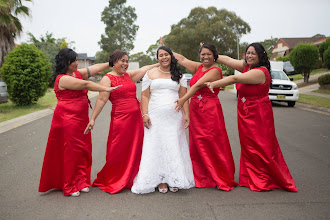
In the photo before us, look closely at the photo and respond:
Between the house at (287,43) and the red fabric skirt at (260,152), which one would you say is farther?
the house at (287,43)

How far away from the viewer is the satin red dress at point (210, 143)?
181 inches

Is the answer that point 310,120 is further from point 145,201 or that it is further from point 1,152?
point 1,152

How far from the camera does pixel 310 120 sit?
10758mm

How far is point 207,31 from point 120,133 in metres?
42.4

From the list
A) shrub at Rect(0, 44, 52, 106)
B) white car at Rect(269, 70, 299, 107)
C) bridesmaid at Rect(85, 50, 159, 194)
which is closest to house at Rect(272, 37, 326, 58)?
white car at Rect(269, 70, 299, 107)

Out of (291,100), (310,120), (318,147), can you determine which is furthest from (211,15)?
(318,147)

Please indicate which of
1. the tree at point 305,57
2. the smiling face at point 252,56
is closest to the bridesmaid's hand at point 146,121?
the smiling face at point 252,56

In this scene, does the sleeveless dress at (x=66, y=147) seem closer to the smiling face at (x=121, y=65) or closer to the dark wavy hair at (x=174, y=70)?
the smiling face at (x=121, y=65)

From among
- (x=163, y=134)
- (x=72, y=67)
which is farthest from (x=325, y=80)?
(x=72, y=67)

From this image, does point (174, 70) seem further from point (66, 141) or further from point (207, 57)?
point (66, 141)

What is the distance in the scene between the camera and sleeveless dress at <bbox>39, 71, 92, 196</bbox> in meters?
4.46

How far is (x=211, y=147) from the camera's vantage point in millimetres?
4648

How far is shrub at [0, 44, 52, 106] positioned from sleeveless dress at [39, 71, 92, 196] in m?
11.5

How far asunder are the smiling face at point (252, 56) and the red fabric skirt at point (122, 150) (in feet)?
6.30
